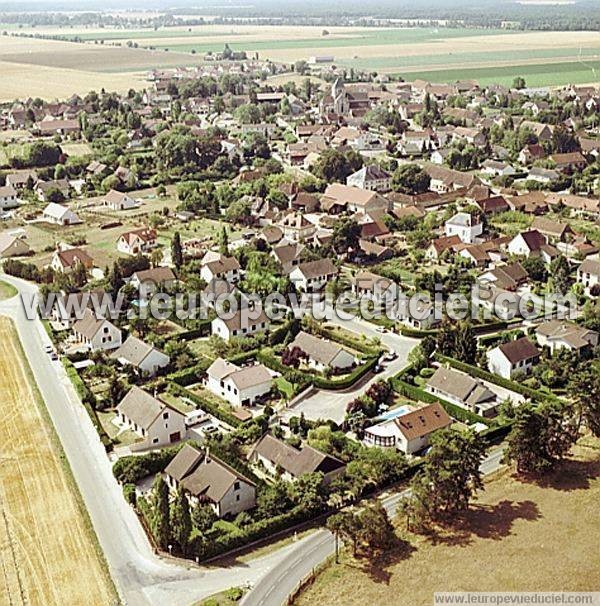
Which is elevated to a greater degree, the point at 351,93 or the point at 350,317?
the point at 351,93

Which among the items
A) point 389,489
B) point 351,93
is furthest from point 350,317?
point 351,93

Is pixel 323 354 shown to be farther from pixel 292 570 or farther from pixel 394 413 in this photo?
pixel 292 570

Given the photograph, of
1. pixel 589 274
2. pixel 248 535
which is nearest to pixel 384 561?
pixel 248 535

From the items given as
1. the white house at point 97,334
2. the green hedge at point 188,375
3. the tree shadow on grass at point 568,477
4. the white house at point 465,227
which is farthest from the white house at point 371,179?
the tree shadow on grass at point 568,477

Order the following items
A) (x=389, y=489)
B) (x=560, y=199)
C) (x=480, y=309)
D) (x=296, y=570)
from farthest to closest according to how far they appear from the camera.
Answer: (x=560, y=199) → (x=480, y=309) → (x=389, y=489) → (x=296, y=570)

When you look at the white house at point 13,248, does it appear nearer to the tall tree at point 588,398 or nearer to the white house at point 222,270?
the white house at point 222,270

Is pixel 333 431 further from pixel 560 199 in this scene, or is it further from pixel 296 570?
pixel 560 199
